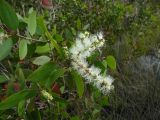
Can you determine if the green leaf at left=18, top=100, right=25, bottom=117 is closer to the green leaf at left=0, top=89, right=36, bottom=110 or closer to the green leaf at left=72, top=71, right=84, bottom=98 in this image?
the green leaf at left=0, top=89, right=36, bottom=110

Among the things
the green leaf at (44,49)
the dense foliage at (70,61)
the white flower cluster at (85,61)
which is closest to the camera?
the white flower cluster at (85,61)

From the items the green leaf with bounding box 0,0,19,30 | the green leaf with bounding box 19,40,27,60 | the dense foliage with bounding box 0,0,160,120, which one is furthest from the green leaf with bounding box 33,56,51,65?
the green leaf with bounding box 0,0,19,30

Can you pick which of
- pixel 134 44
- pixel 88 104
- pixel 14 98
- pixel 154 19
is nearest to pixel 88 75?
pixel 14 98

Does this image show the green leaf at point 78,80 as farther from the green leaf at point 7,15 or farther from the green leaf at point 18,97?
the green leaf at point 7,15

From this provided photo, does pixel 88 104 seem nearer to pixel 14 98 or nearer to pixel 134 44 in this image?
pixel 14 98

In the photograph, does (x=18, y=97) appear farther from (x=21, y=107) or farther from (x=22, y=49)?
(x=22, y=49)

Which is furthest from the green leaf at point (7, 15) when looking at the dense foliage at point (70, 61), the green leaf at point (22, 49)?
the green leaf at point (22, 49)

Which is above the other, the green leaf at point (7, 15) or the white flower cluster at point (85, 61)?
the green leaf at point (7, 15)
